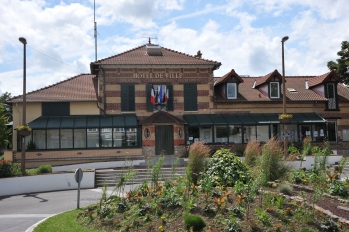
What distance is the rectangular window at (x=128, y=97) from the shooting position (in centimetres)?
2617

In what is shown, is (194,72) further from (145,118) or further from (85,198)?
(85,198)

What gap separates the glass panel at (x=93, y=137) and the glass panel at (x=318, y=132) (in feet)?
53.3

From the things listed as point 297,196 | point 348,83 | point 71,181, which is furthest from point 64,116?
point 348,83

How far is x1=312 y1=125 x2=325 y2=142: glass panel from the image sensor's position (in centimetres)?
2797

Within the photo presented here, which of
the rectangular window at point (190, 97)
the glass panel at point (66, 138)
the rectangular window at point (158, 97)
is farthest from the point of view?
the rectangular window at point (190, 97)

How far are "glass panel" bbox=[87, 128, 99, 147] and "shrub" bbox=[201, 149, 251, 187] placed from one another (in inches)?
569

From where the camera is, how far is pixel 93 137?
25188mm

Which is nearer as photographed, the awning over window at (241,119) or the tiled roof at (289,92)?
the awning over window at (241,119)

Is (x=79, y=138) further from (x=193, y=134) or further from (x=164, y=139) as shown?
(x=193, y=134)

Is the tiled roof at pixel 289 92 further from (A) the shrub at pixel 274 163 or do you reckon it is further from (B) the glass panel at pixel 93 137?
(A) the shrub at pixel 274 163

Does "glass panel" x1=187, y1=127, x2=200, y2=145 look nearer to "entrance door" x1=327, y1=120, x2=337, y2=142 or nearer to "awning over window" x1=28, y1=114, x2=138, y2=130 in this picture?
"awning over window" x1=28, y1=114, x2=138, y2=130

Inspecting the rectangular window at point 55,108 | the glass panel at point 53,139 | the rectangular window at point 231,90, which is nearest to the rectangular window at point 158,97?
the rectangular window at point 231,90

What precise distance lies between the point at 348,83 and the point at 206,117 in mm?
20849

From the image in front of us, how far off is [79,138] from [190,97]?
8.31m
